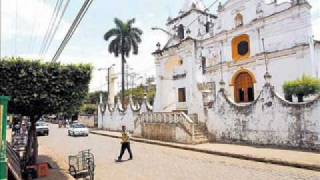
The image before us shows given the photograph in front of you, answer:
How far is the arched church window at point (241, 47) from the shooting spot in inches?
1057

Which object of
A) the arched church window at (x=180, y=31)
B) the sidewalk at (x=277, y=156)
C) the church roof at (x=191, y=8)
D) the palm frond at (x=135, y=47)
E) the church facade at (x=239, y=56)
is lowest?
the sidewalk at (x=277, y=156)

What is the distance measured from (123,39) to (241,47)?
51.7ft

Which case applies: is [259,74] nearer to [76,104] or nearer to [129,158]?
[129,158]

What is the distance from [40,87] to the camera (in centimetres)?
1042

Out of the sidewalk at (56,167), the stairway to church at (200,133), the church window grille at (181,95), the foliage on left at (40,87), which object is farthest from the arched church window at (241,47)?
the foliage on left at (40,87)

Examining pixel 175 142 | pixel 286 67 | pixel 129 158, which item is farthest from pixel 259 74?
pixel 129 158

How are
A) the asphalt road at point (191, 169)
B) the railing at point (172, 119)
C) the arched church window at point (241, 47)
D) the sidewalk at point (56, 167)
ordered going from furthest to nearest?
the arched church window at point (241, 47)
the railing at point (172, 119)
the sidewalk at point (56, 167)
the asphalt road at point (191, 169)

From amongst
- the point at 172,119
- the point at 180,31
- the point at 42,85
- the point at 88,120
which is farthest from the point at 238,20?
the point at 88,120

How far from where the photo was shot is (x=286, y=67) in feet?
76.6

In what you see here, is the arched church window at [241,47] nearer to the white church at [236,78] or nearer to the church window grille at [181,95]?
the white church at [236,78]

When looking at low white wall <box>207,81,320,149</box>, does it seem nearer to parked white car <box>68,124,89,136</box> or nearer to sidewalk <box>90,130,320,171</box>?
sidewalk <box>90,130,320,171</box>

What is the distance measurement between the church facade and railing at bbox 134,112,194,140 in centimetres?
132

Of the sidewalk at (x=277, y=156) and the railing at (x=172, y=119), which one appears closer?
the sidewalk at (x=277, y=156)

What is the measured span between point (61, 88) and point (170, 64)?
16.9 metres
